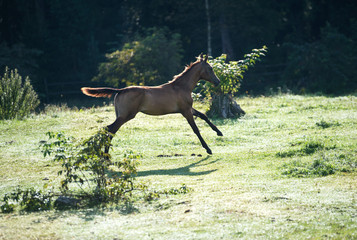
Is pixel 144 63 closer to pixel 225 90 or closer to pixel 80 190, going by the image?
pixel 225 90

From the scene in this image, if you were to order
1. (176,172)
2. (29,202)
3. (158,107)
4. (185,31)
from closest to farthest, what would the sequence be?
(29,202), (176,172), (158,107), (185,31)

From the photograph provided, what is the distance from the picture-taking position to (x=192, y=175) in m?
8.98

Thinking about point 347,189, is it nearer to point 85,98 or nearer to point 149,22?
point 85,98

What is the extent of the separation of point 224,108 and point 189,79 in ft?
14.9

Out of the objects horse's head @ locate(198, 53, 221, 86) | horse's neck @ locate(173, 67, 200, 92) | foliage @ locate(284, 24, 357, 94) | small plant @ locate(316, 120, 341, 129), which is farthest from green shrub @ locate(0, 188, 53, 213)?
foliage @ locate(284, 24, 357, 94)

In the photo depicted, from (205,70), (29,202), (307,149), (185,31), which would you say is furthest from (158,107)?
(185,31)

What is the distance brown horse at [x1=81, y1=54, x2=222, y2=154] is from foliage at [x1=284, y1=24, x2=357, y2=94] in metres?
16.2

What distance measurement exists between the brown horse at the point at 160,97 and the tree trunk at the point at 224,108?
390 centimetres

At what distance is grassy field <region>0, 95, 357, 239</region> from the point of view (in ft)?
19.0

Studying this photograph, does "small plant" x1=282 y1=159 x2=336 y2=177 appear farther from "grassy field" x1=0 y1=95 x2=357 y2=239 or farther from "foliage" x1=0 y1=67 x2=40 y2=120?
"foliage" x1=0 y1=67 x2=40 y2=120

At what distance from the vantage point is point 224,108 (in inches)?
629

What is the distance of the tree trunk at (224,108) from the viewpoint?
52.4 ft

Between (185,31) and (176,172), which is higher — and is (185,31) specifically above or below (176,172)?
above

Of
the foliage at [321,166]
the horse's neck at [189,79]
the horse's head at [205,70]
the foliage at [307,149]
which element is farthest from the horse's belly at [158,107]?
the foliage at [321,166]
